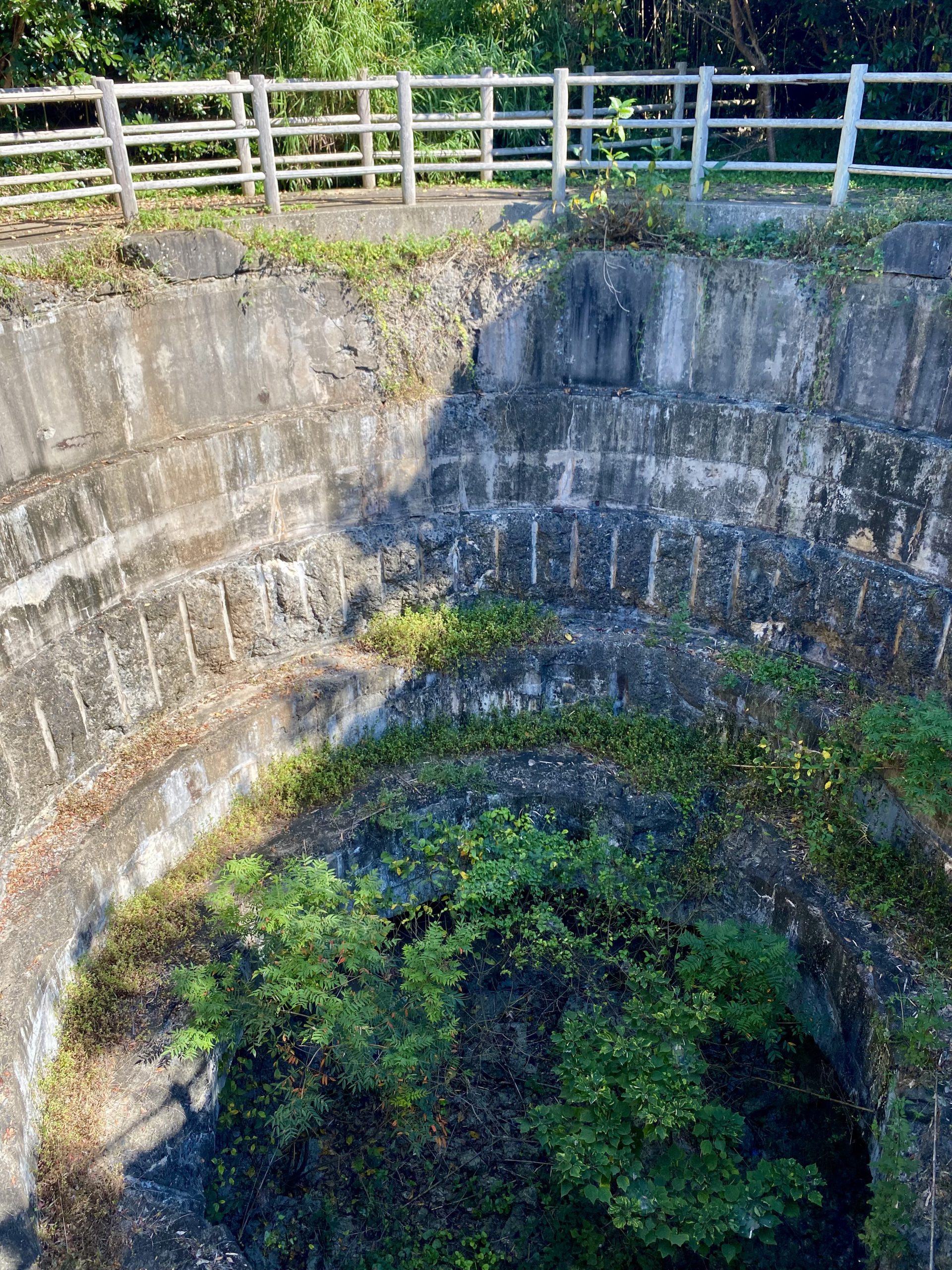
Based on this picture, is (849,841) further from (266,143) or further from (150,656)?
(266,143)

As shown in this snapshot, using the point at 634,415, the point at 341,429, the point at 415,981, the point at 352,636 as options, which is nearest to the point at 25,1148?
the point at 415,981

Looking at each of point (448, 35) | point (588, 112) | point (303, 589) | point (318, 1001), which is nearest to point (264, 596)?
point (303, 589)

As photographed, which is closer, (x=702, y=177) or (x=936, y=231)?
(x=936, y=231)

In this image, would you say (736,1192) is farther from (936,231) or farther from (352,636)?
(936,231)

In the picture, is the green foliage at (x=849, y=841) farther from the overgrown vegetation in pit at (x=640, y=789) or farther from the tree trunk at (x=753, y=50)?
the tree trunk at (x=753, y=50)

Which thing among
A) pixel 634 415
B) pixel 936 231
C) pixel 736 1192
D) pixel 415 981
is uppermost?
pixel 936 231

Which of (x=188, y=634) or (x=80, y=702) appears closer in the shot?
(x=80, y=702)
